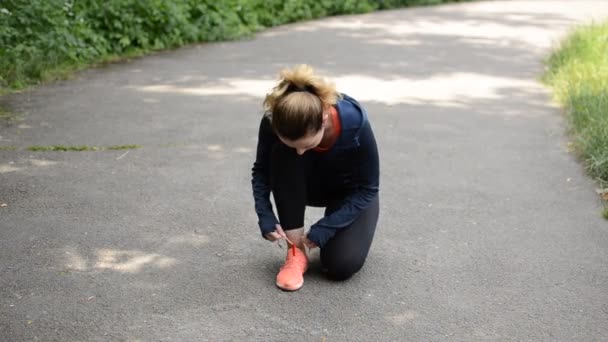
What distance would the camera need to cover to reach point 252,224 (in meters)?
4.88

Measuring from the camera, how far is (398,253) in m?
4.52

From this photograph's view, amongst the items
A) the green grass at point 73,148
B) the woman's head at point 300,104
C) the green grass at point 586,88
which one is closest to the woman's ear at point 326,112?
the woman's head at point 300,104

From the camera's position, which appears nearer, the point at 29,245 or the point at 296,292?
→ the point at 296,292

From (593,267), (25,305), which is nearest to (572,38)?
(593,267)

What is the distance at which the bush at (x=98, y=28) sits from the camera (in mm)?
8992

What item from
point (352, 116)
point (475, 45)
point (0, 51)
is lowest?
point (475, 45)

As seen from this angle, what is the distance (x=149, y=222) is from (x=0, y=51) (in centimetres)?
484

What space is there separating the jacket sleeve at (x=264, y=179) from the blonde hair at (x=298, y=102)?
0.27 meters

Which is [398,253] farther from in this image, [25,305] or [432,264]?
[25,305]

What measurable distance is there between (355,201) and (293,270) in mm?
460

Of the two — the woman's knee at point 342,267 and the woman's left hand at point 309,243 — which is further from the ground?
the woman's left hand at point 309,243

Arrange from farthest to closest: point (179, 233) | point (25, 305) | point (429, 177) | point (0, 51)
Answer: point (0, 51)
point (429, 177)
point (179, 233)
point (25, 305)

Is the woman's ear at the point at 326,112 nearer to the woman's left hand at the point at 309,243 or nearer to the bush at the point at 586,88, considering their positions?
the woman's left hand at the point at 309,243

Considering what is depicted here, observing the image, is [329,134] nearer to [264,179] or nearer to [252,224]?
[264,179]
